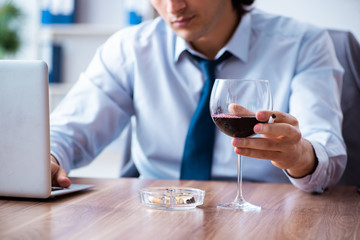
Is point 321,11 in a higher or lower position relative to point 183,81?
higher

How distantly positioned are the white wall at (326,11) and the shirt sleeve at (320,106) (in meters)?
2.17

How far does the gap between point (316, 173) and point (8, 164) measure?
2.54 feet

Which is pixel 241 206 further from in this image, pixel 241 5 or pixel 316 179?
pixel 241 5

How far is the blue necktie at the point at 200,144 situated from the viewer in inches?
62.7

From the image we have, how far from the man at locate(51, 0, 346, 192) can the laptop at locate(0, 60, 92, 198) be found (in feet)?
1.57

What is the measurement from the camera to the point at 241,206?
99 centimetres

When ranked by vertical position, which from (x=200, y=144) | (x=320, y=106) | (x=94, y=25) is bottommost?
(x=200, y=144)

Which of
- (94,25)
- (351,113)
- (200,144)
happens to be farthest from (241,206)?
(94,25)

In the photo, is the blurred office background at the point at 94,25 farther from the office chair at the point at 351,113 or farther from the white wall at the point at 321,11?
the office chair at the point at 351,113

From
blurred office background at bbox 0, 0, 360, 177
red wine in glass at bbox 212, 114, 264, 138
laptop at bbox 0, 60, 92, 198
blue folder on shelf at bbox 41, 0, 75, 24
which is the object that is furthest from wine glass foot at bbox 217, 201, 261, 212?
blue folder on shelf at bbox 41, 0, 75, 24

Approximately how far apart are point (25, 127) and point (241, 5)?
1244 mm

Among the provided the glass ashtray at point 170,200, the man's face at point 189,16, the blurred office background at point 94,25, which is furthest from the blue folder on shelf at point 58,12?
the glass ashtray at point 170,200

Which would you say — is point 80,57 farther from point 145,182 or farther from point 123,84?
point 145,182

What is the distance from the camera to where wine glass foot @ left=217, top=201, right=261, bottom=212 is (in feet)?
3.22
